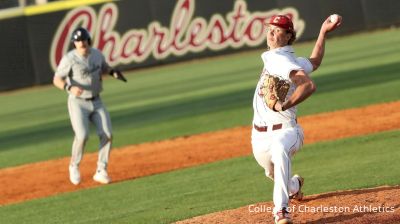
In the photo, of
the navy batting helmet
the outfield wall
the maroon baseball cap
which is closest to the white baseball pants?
the maroon baseball cap

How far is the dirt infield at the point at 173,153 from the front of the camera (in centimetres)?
1304

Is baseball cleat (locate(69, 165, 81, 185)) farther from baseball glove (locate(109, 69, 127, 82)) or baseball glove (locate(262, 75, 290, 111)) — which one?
baseball glove (locate(262, 75, 290, 111))

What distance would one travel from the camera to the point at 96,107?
1225 centimetres

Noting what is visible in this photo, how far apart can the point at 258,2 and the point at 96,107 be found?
50.7 feet

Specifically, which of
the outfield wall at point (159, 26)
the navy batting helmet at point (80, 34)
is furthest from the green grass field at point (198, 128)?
the navy batting helmet at point (80, 34)

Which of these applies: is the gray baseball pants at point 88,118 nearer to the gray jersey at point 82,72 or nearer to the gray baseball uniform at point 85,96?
the gray baseball uniform at point 85,96

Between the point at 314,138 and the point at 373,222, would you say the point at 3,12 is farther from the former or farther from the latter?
the point at 373,222

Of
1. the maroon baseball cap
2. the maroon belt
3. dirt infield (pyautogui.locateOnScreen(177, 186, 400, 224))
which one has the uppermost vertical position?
the maroon baseball cap

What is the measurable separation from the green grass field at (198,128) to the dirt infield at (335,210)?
883 mm

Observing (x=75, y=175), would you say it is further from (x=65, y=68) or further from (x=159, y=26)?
(x=159, y=26)

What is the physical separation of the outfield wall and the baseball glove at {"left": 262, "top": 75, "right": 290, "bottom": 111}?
771 inches

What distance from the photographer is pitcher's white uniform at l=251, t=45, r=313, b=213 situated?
725cm

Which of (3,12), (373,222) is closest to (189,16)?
(3,12)

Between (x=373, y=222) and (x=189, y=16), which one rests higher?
(x=373, y=222)
